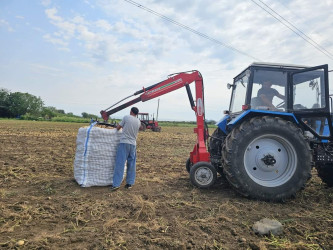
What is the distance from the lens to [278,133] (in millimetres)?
4262

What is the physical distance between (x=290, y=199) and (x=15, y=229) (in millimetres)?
4130

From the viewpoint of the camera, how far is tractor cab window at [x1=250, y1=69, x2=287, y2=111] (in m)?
4.79

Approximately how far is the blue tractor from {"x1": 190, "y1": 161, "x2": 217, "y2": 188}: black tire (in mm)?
288

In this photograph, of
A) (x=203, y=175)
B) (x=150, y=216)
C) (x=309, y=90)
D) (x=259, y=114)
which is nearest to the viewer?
(x=150, y=216)

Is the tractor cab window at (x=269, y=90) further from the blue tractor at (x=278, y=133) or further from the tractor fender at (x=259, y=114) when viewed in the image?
the tractor fender at (x=259, y=114)

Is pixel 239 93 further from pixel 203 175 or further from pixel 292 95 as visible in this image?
pixel 203 175

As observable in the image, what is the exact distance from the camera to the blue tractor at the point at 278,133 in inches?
166

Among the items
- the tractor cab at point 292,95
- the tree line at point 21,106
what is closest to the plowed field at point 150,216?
the tractor cab at point 292,95

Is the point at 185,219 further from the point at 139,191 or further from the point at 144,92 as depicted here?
the point at 144,92

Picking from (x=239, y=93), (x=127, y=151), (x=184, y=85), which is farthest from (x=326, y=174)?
(x=127, y=151)

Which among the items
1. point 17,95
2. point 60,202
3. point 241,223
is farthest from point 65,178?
point 17,95

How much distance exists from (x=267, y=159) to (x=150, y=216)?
87.6 inches

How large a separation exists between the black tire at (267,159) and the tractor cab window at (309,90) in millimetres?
673

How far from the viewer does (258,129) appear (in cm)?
427
